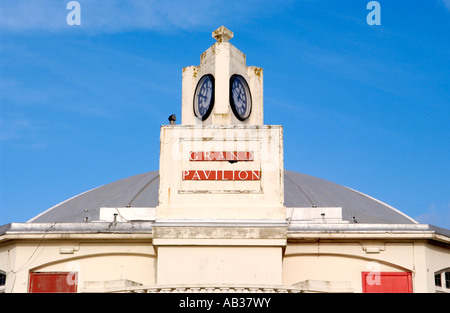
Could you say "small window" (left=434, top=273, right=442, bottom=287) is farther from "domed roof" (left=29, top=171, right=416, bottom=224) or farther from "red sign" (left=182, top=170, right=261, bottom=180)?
"red sign" (left=182, top=170, right=261, bottom=180)

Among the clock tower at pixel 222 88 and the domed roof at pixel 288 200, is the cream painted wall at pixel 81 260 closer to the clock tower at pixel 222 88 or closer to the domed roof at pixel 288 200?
the domed roof at pixel 288 200

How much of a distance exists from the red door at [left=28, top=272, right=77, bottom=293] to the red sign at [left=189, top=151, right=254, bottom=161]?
770 cm

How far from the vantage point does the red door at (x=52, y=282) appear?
3234 cm

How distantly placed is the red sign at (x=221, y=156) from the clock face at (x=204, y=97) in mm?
2522

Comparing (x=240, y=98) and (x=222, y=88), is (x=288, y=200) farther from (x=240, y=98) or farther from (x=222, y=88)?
(x=222, y=88)

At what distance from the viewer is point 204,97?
32.5 metres

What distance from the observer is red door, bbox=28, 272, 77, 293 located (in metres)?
32.3

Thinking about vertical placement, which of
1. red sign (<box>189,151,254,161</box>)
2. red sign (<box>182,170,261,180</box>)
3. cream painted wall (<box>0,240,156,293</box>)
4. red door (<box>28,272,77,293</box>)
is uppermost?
red sign (<box>189,151,254,161</box>)

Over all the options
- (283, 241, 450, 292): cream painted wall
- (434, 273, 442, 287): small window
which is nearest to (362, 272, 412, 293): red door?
(283, 241, 450, 292): cream painted wall

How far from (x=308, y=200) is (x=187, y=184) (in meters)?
9.88

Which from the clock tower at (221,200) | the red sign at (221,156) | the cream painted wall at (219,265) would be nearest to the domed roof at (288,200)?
the clock tower at (221,200)

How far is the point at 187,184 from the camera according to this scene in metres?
29.6
